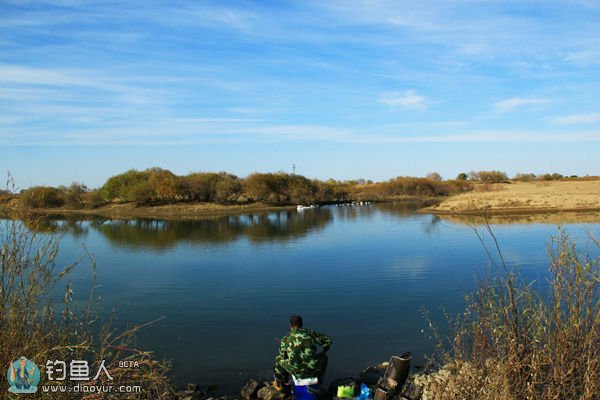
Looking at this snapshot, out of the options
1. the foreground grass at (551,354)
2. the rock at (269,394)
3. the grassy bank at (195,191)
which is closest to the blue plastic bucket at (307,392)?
the rock at (269,394)

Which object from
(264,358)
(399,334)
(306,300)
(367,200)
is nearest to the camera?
(264,358)

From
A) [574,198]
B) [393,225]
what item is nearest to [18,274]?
[393,225]

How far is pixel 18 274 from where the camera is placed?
5988 millimetres

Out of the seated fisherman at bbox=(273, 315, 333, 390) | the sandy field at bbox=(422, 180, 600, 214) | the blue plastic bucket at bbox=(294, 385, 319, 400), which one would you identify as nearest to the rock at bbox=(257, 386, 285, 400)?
the blue plastic bucket at bbox=(294, 385, 319, 400)

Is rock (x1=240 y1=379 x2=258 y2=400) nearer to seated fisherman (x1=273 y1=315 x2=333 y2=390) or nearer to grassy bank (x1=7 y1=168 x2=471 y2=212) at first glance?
seated fisherman (x1=273 y1=315 x2=333 y2=390)

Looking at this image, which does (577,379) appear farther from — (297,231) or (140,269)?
(297,231)

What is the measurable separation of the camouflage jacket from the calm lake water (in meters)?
2.55

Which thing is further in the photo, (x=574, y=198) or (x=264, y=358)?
(x=574, y=198)

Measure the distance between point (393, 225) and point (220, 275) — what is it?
83.5 ft

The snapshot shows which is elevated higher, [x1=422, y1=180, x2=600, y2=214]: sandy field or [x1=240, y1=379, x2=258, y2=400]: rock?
[x1=422, y1=180, x2=600, y2=214]: sandy field

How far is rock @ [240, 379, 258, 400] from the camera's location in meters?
9.32

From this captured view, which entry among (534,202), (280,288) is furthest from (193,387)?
(534,202)

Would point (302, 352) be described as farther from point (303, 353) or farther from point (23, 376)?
point (23, 376)

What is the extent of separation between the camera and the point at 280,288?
1884 centimetres
